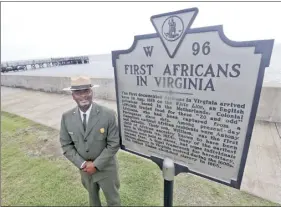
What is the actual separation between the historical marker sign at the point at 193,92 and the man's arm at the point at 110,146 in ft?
0.79

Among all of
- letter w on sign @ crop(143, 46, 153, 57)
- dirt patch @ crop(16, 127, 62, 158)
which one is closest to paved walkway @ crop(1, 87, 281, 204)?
dirt patch @ crop(16, 127, 62, 158)

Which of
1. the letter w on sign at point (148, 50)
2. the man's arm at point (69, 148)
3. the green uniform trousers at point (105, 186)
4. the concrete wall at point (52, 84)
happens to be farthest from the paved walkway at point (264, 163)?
the concrete wall at point (52, 84)

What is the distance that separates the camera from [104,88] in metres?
8.78

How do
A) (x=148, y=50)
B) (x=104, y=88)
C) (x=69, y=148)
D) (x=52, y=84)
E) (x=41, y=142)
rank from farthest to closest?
(x=52, y=84) < (x=104, y=88) < (x=41, y=142) < (x=69, y=148) < (x=148, y=50)

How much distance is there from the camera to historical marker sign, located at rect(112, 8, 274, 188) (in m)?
1.43

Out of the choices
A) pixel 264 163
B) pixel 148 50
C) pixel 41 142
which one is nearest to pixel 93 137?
pixel 148 50

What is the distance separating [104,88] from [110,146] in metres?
6.77

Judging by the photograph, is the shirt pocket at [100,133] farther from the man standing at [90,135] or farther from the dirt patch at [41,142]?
the dirt patch at [41,142]

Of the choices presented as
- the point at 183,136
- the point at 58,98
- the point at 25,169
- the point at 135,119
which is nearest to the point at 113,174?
the point at 135,119

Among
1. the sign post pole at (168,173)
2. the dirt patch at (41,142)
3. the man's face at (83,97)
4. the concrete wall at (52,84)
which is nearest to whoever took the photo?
the sign post pole at (168,173)

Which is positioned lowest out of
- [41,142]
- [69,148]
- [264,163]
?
[41,142]

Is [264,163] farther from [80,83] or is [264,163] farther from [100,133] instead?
[80,83]

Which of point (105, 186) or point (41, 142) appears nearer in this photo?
point (105, 186)

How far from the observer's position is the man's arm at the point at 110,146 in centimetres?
217
